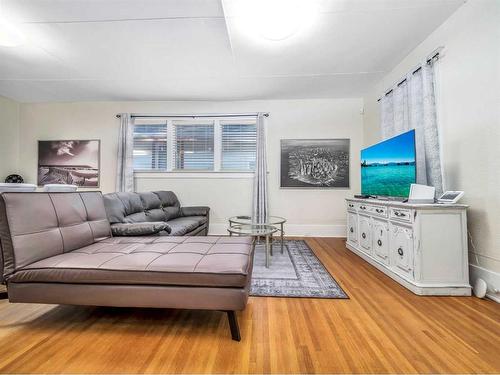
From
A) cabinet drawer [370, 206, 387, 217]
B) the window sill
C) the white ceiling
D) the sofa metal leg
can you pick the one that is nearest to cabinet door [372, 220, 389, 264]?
cabinet drawer [370, 206, 387, 217]

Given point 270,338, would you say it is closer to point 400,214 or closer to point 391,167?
point 400,214

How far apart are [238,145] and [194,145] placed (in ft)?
2.88

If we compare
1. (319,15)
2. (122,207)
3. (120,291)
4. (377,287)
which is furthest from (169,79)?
(377,287)

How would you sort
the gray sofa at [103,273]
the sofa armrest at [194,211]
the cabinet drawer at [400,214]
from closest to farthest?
the gray sofa at [103,273], the cabinet drawer at [400,214], the sofa armrest at [194,211]

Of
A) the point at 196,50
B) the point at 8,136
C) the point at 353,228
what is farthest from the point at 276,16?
the point at 8,136

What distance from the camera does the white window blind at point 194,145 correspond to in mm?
4406

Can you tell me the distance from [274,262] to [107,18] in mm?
3144

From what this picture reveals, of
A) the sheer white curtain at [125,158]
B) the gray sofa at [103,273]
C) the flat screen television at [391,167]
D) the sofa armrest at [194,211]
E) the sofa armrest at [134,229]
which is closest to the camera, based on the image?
the gray sofa at [103,273]

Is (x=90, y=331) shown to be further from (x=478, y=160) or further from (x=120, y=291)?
(x=478, y=160)

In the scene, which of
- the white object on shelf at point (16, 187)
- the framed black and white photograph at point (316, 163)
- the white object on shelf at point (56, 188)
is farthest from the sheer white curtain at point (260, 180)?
the white object on shelf at point (16, 187)

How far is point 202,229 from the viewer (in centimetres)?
346

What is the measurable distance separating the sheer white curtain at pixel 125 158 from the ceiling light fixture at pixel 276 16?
316 cm

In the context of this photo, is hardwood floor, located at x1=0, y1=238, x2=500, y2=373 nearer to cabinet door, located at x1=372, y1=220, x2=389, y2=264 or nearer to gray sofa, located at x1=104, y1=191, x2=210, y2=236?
cabinet door, located at x1=372, y1=220, x2=389, y2=264

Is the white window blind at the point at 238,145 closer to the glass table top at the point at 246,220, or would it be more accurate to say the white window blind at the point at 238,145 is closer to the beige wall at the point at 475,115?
the glass table top at the point at 246,220
